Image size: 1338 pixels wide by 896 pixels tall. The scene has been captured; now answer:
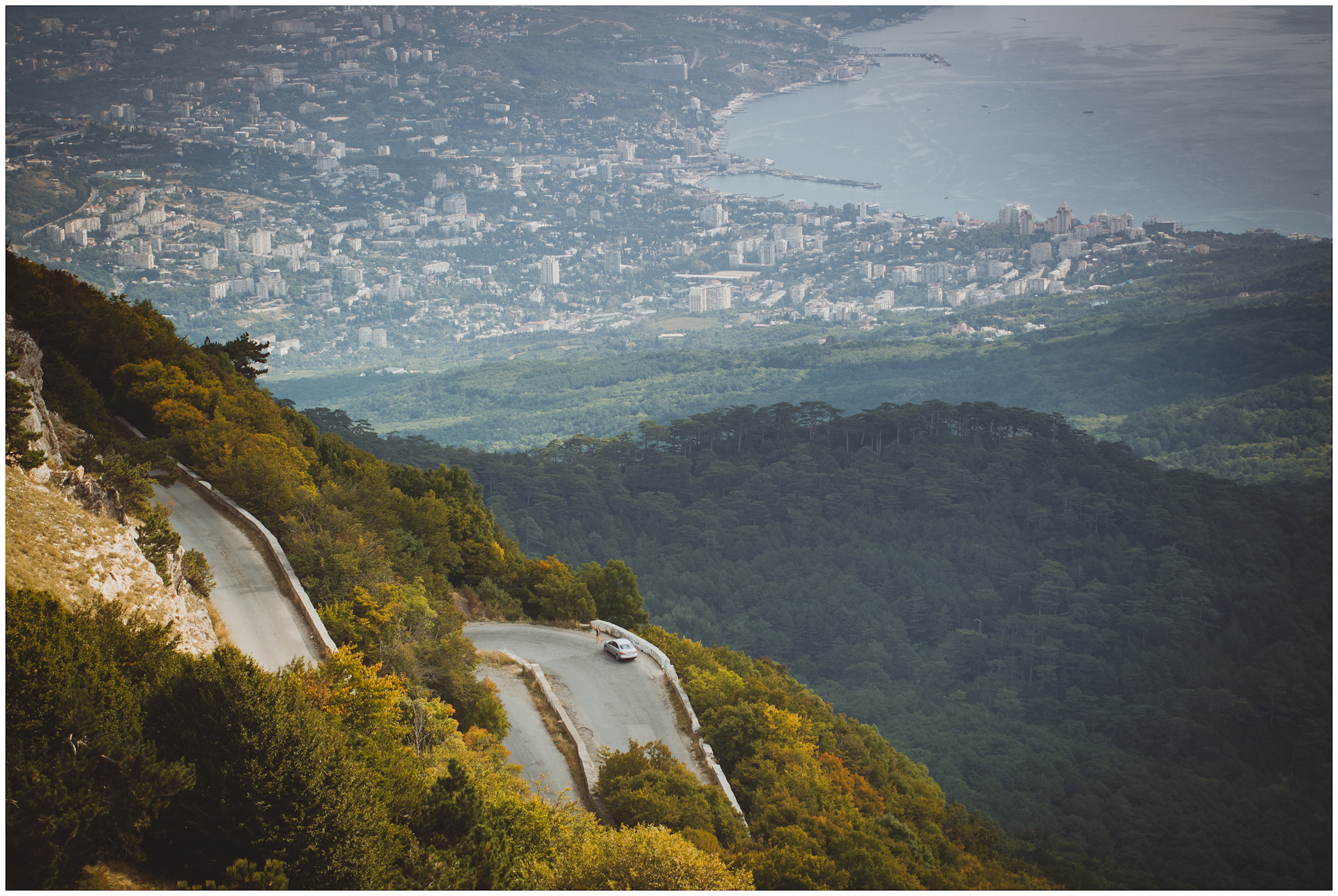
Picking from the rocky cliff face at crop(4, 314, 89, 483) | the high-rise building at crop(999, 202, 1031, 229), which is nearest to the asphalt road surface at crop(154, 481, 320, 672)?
the rocky cliff face at crop(4, 314, 89, 483)

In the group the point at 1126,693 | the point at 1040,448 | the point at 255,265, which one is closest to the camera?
the point at 1126,693

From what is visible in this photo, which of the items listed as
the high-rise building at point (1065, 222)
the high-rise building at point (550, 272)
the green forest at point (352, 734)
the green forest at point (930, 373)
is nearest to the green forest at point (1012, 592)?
the green forest at point (352, 734)

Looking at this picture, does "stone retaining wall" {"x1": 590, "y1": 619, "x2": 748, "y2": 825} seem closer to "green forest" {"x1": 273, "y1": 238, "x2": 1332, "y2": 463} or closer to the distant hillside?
"green forest" {"x1": 273, "y1": 238, "x2": 1332, "y2": 463}

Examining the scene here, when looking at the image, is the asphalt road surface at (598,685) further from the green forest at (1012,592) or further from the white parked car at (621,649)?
the green forest at (1012,592)

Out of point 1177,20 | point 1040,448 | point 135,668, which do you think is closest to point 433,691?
point 135,668

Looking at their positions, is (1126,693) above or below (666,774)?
below

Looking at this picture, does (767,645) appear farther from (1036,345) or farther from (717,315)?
(717,315)
